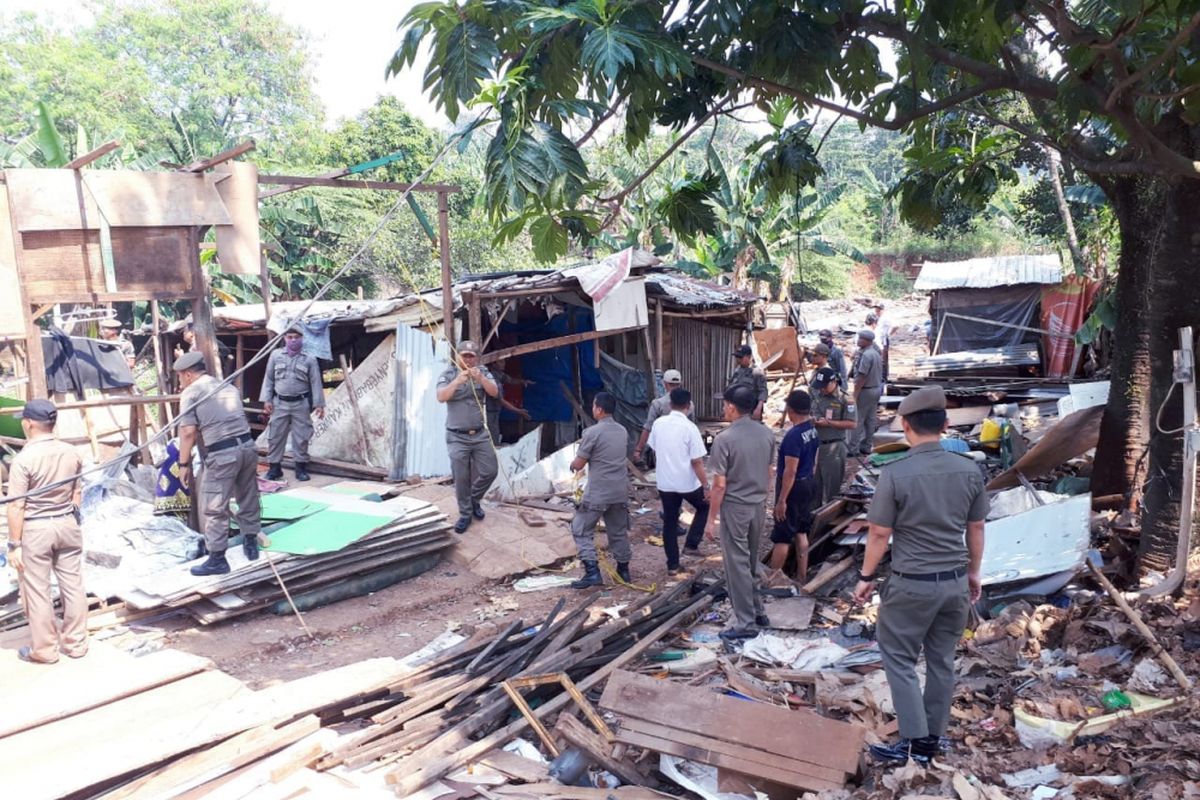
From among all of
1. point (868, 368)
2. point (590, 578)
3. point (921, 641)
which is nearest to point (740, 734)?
point (921, 641)

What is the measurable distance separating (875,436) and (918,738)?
8857 millimetres

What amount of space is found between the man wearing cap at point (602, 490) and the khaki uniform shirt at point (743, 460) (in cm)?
136

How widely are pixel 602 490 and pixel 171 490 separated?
452 cm

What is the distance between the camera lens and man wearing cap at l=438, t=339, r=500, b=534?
8570mm

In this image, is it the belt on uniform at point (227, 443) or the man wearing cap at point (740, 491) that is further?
the belt on uniform at point (227, 443)

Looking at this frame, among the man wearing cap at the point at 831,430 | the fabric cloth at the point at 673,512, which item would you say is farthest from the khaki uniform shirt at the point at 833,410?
the fabric cloth at the point at 673,512

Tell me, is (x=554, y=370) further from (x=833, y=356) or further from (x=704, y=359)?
(x=833, y=356)

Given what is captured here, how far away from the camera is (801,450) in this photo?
6977 mm

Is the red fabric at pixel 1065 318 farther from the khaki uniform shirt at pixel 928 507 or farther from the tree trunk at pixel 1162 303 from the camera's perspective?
the khaki uniform shirt at pixel 928 507

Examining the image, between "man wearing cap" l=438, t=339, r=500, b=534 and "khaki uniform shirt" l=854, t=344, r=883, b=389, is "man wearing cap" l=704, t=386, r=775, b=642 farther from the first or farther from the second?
"khaki uniform shirt" l=854, t=344, r=883, b=389

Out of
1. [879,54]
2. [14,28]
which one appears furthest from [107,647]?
[14,28]

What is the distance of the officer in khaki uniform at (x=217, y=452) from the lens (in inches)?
275

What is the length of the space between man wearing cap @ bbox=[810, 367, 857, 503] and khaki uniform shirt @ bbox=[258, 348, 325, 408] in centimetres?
633

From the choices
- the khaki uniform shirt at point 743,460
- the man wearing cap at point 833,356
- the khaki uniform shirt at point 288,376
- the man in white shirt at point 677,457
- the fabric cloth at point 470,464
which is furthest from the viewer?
the man wearing cap at point 833,356
